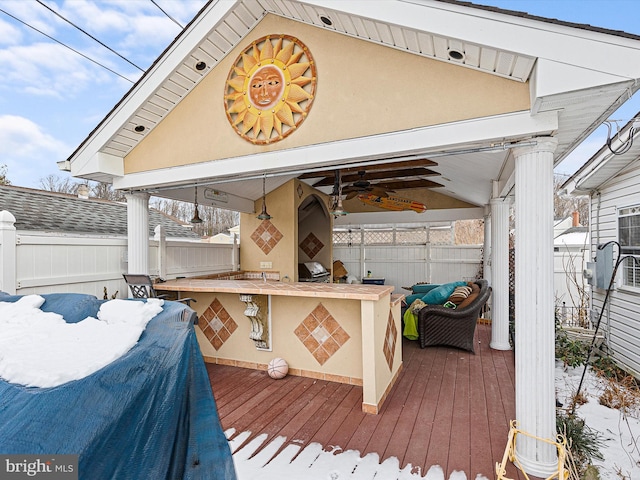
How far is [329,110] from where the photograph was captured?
10.5 ft

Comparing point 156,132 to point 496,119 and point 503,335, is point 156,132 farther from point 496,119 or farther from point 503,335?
point 503,335

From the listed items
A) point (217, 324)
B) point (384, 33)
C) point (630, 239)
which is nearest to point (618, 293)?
point (630, 239)

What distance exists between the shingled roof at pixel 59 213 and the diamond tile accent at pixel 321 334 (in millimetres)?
4700

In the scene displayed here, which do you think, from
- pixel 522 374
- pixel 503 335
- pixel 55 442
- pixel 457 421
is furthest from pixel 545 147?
pixel 503 335

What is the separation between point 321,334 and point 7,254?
3.38 metres

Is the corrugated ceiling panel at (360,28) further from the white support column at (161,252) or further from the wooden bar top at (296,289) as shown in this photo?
the white support column at (161,252)

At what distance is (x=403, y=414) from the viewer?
11.0 ft

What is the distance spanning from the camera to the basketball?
423cm

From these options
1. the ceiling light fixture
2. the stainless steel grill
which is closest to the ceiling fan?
the stainless steel grill

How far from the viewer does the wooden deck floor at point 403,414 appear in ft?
8.98

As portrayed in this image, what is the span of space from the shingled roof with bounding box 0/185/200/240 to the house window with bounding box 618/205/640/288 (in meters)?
9.04

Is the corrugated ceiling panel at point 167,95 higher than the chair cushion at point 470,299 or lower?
higher

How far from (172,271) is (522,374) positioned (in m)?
4.69

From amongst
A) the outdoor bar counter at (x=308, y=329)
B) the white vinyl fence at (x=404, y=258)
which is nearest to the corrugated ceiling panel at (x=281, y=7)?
the outdoor bar counter at (x=308, y=329)
